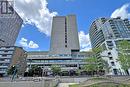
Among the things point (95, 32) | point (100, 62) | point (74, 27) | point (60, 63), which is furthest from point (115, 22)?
point (100, 62)

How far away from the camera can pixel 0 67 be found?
251 ft

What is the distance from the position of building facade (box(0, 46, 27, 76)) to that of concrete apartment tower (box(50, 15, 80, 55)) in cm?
2368

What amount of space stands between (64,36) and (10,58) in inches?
1695

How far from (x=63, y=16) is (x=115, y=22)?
1531 inches

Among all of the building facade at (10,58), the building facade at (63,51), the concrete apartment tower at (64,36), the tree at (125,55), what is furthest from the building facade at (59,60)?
the tree at (125,55)

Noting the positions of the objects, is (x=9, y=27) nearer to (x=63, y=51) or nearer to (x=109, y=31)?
(x=63, y=51)

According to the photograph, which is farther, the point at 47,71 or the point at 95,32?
the point at 95,32

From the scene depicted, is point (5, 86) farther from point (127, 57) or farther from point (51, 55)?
point (51, 55)

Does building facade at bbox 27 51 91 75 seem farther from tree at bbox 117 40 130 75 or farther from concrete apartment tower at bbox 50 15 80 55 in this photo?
tree at bbox 117 40 130 75

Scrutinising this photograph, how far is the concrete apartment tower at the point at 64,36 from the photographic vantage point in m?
107

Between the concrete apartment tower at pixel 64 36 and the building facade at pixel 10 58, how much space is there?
2368 cm

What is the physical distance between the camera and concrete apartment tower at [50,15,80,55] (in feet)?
350

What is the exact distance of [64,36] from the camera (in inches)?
4358

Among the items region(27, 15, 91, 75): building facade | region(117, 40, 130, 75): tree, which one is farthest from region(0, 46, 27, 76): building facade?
region(117, 40, 130, 75): tree
